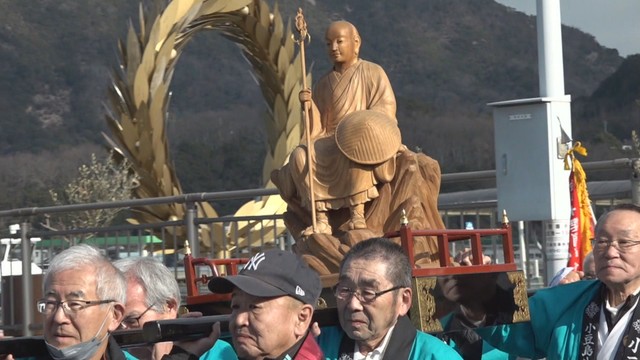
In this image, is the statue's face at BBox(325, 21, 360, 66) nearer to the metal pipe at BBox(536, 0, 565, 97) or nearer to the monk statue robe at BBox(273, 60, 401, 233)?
the monk statue robe at BBox(273, 60, 401, 233)

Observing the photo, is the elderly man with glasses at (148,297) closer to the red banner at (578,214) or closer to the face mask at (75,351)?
the face mask at (75,351)

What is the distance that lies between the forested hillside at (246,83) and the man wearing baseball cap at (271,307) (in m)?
39.0

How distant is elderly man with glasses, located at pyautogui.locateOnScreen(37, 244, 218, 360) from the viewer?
3.41m

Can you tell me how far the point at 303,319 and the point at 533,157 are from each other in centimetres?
399

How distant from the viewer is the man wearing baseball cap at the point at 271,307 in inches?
131

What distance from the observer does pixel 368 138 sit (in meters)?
6.96

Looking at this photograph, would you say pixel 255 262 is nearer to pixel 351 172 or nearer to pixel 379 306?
pixel 379 306

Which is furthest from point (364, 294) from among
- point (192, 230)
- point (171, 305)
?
point (192, 230)

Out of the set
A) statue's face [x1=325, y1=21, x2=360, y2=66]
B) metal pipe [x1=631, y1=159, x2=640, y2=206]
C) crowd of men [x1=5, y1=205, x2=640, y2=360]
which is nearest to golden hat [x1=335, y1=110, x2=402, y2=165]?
statue's face [x1=325, y1=21, x2=360, y2=66]

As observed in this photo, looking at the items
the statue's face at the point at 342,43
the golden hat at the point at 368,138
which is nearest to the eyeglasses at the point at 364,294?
the golden hat at the point at 368,138

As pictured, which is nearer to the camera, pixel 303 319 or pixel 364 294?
pixel 303 319

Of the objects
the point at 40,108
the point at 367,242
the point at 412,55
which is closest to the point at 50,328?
the point at 367,242

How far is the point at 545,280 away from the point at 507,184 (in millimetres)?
723

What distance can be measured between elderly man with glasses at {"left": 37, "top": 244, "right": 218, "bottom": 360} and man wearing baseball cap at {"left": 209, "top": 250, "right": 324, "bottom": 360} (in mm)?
311
